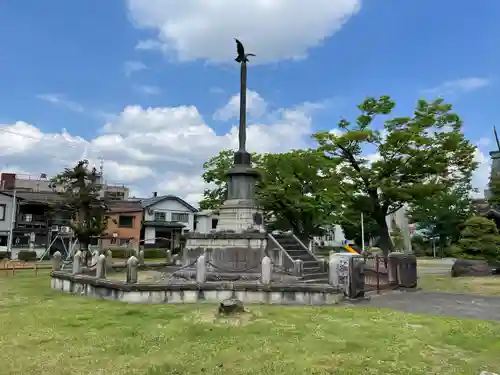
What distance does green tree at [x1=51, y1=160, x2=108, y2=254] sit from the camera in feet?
80.1

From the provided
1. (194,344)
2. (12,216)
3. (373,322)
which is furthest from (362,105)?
(12,216)

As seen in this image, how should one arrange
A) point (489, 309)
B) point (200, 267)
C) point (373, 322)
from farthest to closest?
point (200, 267), point (489, 309), point (373, 322)

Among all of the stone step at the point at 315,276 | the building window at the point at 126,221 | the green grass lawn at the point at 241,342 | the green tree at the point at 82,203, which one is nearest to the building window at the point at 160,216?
the building window at the point at 126,221

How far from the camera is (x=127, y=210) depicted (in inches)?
2060

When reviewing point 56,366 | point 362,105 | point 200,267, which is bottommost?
point 56,366

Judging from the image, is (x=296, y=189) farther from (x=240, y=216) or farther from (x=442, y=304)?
(x=442, y=304)

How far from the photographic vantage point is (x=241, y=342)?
8.44 meters

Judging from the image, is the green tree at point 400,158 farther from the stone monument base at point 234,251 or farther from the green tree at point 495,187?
the stone monument base at point 234,251

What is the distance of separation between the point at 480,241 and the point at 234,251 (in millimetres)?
16757

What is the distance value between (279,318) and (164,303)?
14.9ft

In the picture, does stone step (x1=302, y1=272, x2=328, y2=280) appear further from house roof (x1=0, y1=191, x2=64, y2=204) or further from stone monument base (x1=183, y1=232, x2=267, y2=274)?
house roof (x1=0, y1=191, x2=64, y2=204)

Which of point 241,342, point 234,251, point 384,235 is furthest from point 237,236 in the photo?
point 384,235

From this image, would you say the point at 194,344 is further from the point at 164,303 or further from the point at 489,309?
the point at 489,309

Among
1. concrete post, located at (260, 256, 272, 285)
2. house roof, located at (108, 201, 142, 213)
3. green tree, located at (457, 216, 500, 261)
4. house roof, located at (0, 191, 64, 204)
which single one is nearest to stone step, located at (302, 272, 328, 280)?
concrete post, located at (260, 256, 272, 285)
